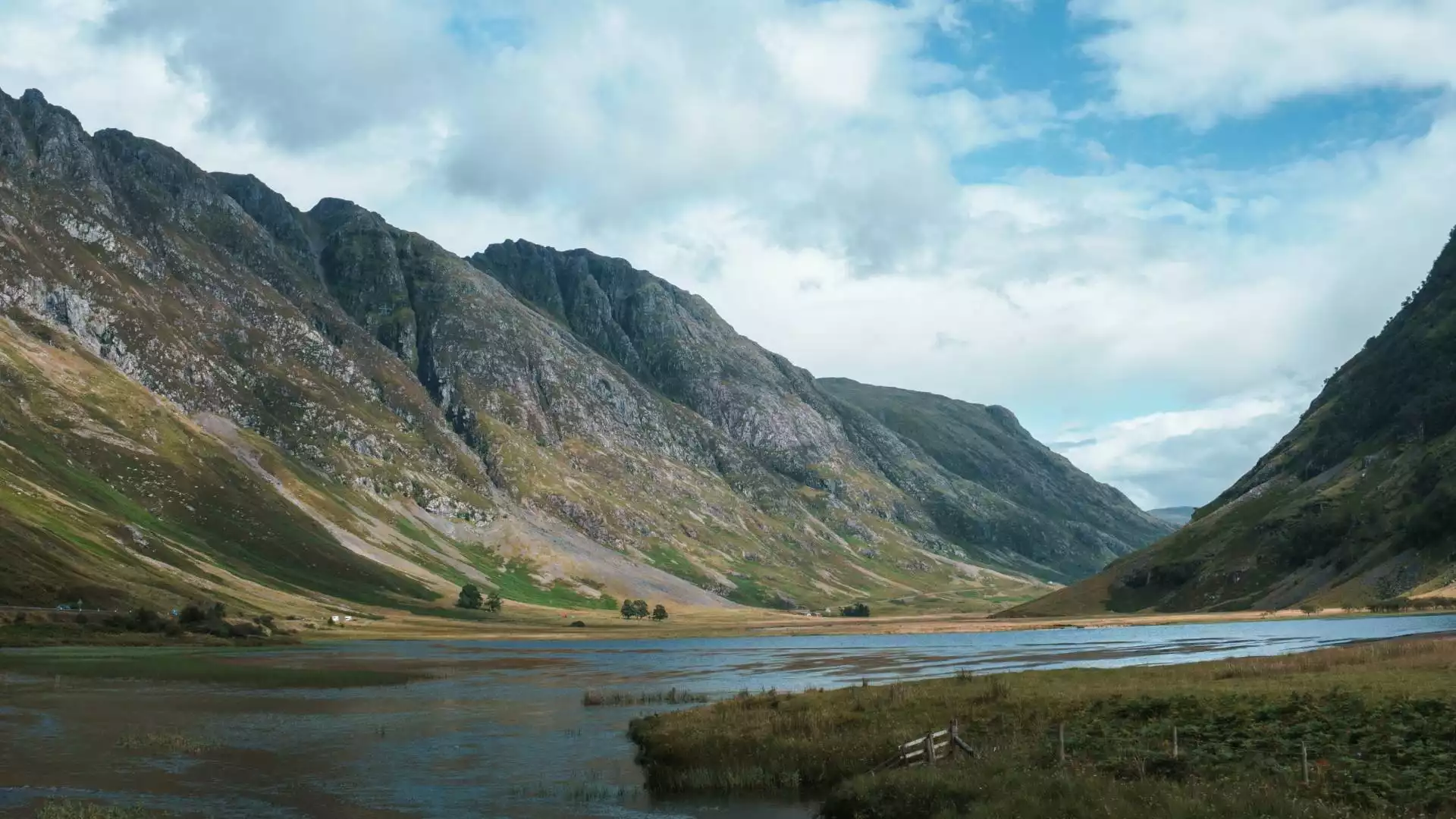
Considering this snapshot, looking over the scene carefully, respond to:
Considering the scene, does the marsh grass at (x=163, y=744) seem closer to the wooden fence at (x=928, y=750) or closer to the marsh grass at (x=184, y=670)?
the wooden fence at (x=928, y=750)

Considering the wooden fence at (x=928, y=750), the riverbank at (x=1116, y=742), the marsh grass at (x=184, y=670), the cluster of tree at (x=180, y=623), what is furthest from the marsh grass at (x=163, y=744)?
the cluster of tree at (x=180, y=623)

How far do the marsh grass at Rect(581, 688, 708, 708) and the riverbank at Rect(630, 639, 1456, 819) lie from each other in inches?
672

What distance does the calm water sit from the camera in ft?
140

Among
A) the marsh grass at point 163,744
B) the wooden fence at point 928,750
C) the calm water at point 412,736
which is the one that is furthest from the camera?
the marsh grass at point 163,744

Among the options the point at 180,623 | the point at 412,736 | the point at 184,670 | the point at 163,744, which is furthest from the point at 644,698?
the point at 180,623

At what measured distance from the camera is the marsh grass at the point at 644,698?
80750mm

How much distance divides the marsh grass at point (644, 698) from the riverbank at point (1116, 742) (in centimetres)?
1706

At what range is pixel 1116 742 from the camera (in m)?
38.9

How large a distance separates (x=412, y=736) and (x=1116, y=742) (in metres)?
43.4

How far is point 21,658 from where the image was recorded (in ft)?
371

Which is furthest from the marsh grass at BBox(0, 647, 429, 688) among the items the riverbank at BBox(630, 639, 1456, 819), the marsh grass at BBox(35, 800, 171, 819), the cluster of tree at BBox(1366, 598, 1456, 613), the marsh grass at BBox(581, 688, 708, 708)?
the cluster of tree at BBox(1366, 598, 1456, 613)

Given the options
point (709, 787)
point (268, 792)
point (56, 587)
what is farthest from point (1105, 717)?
point (56, 587)

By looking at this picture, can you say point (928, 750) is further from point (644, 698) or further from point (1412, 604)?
point (1412, 604)

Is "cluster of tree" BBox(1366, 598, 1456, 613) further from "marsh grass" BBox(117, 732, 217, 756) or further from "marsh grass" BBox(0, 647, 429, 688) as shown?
"marsh grass" BBox(117, 732, 217, 756)
